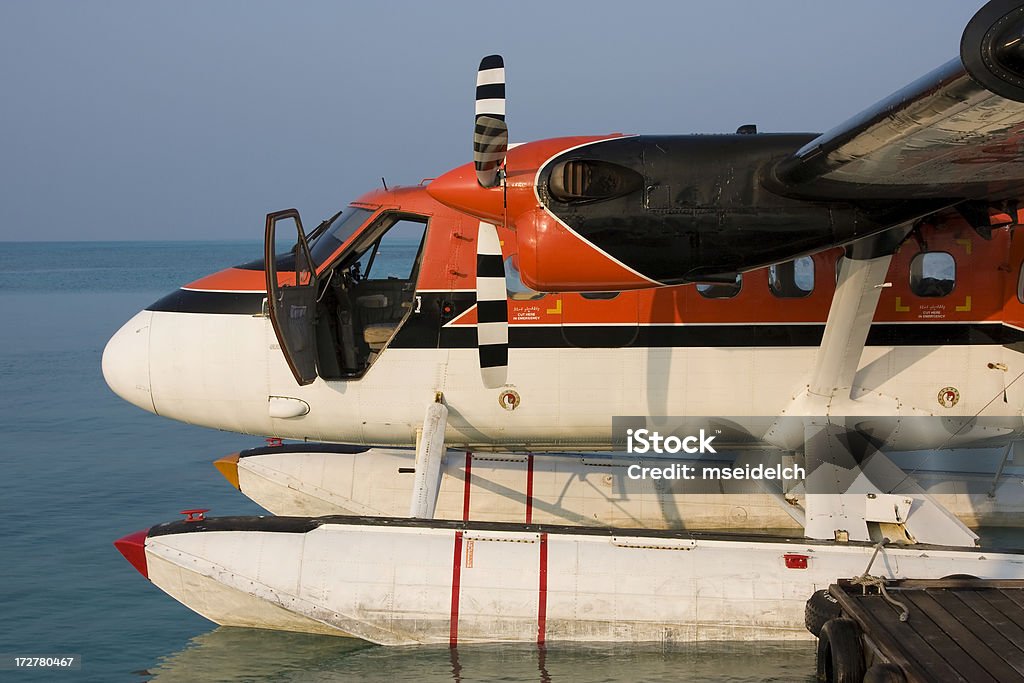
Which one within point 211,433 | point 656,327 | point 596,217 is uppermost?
point 596,217

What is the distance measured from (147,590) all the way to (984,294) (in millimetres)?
7424

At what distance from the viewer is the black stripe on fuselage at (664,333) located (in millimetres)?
8898

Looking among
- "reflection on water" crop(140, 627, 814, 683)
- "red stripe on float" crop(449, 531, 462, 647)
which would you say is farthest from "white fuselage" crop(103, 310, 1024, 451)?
"reflection on water" crop(140, 627, 814, 683)

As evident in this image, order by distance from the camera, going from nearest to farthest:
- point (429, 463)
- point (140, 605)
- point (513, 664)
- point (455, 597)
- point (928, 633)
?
point (928, 633) < point (513, 664) < point (455, 597) < point (429, 463) < point (140, 605)

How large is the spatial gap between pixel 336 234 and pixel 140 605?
3.53m

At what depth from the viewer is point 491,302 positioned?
28.0ft

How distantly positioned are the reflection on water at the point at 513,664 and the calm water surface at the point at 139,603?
0.04ft

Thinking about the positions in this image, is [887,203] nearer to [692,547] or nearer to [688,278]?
[688,278]

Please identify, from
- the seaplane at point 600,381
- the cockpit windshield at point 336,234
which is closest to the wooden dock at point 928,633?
the seaplane at point 600,381

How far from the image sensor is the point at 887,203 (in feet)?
23.8

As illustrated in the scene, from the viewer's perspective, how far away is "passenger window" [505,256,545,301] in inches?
354

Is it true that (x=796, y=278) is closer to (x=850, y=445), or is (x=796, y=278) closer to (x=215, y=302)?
(x=850, y=445)

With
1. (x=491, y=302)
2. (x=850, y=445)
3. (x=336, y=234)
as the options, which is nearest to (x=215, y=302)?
(x=336, y=234)

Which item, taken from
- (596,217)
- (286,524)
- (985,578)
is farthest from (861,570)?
(286,524)
